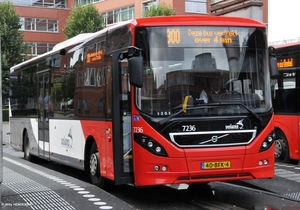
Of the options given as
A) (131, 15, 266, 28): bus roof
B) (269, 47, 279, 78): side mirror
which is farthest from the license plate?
(131, 15, 266, 28): bus roof

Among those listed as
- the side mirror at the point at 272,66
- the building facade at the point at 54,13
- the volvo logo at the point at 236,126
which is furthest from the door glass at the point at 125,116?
the building facade at the point at 54,13

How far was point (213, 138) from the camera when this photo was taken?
8.22 metres

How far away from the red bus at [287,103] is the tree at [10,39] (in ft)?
105

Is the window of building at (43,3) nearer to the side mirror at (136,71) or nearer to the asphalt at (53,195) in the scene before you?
the asphalt at (53,195)

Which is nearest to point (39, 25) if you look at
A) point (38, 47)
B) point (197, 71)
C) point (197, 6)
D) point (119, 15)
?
point (38, 47)

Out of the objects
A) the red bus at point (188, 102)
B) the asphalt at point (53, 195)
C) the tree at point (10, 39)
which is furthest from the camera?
the tree at point (10, 39)

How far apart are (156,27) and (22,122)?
32.3 ft

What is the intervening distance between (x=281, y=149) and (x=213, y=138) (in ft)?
21.1

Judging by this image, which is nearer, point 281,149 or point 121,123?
point 121,123

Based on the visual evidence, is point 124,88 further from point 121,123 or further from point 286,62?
point 286,62

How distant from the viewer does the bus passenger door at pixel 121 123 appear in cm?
849

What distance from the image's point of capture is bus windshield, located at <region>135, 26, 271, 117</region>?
818 centimetres

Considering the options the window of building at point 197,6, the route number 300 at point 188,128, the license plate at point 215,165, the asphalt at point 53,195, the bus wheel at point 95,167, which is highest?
the window of building at point 197,6

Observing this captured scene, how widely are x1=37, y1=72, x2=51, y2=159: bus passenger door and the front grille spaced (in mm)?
6386
